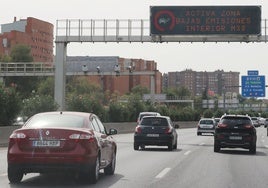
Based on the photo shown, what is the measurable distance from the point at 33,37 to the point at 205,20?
13972 cm

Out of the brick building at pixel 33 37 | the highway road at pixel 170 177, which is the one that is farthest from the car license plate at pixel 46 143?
the brick building at pixel 33 37

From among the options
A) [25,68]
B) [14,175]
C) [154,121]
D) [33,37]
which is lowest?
[14,175]

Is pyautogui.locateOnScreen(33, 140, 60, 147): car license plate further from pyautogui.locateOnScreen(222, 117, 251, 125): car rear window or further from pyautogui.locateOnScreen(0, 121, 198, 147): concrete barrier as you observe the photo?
pyautogui.locateOnScreen(0, 121, 198, 147): concrete barrier

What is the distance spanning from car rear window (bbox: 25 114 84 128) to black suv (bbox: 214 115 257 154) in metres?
13.3

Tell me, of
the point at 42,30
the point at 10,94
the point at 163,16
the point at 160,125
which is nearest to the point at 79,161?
the point at 160,125

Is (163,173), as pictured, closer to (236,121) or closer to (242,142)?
(242,142)

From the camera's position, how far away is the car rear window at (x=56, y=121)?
1173 cm

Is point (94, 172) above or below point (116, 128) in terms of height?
above

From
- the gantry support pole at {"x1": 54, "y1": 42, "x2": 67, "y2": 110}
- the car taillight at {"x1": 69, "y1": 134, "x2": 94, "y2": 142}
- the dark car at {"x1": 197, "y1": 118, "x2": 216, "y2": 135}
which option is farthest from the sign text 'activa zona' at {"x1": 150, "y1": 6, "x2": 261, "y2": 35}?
the car taillight at {"x1": 69, "y1": 134, "x2": 94, "y2": 142}

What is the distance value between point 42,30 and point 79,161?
172648 millimetres

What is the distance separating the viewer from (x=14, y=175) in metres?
11.8

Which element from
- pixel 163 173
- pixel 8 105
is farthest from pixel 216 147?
pixel 8 105

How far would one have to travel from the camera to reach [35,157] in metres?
11.2

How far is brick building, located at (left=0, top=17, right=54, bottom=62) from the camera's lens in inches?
6339
